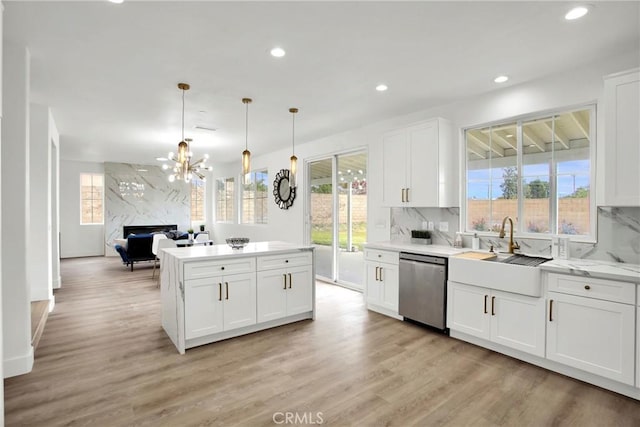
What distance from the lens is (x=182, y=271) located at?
3125 mm

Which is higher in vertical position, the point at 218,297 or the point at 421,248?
the point at 421,248

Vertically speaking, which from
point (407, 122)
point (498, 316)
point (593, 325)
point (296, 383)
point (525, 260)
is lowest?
point (296, 383)

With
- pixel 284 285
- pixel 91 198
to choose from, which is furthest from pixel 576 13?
pixel 91 198

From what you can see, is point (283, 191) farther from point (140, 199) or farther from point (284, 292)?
point (140, 199)

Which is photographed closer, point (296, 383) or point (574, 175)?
point (296, 383)

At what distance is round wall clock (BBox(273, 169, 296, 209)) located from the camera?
661 cm

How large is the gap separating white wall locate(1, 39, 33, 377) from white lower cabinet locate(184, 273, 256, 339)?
1.26 m

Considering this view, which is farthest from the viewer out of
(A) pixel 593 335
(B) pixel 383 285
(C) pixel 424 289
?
(B) pixel 383 285

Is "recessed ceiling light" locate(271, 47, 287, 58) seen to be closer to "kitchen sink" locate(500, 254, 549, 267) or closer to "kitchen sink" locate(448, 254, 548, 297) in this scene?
"kitchen sink" locate(448, 254, 548, 297)

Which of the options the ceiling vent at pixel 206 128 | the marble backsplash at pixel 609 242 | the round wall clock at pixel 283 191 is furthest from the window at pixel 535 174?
the ceiling vent at pixel 206 128

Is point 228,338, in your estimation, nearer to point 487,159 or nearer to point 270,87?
point 270,87

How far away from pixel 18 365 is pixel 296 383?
226cm

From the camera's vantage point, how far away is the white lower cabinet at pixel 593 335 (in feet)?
7.90

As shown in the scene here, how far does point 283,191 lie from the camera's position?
22.4ft
